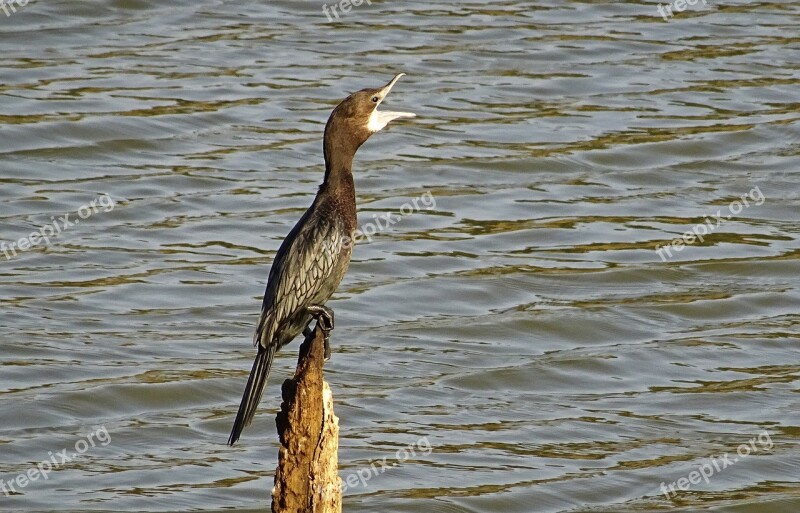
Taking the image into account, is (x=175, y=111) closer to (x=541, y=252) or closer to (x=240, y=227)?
(x=240, y=227)

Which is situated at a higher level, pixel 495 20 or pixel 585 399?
pixel 495 20

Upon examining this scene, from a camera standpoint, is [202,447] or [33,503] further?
[202,447]

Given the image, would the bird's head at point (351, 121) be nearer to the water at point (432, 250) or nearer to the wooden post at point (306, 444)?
the wooden post at point (306, 444)

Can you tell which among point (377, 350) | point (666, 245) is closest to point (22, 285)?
point (377, 350)

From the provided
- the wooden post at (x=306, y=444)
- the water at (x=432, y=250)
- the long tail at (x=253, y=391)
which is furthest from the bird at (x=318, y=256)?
the water at (x=432, y=250)

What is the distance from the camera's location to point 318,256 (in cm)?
716

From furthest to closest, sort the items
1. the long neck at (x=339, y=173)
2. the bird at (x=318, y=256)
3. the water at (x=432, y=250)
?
the water at (x=432, y=250), the long neck at (x=339, y=173), the bird at (x=318, y=256)

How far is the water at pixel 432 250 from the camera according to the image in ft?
33.6

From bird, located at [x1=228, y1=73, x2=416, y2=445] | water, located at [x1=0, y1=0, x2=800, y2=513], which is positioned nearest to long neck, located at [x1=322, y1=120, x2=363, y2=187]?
bird, located at [x1=228, y1=73, x2=416, y2=445]

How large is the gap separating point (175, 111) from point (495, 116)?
3551 mm

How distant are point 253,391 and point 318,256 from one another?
2.48 feet

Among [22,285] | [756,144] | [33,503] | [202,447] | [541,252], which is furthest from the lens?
[756,144]

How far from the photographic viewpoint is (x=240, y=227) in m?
14.0

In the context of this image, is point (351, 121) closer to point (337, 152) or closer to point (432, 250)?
point (337, 152)
